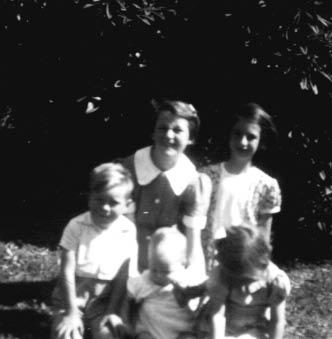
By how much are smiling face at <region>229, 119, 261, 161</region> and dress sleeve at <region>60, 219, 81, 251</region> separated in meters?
1.18

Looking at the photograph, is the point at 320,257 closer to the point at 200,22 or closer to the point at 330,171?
the point at 330,171

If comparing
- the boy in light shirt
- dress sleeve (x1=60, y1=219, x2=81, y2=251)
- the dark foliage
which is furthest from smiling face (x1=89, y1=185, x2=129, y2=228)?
the dark foliage

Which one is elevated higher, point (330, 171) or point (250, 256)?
point (330, 171)

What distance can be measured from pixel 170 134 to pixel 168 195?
412 millimetres

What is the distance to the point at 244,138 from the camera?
482 centimetres

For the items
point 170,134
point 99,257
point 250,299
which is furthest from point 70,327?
point 170,134

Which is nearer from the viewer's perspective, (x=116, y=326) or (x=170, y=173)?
(x=116, y=326)

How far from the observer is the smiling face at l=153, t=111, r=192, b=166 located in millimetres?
4719

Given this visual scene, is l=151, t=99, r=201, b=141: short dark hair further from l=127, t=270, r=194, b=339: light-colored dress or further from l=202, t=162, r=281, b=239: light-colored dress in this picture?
l=127, t=270, r=194, b=339: light-colored dress

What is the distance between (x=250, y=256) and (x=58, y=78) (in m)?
3.67

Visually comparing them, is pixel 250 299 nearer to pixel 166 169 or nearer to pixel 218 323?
pixel 218 323

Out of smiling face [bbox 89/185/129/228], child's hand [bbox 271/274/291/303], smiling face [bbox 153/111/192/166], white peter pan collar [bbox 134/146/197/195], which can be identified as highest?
smiling face [bbox 153/111/192/166]

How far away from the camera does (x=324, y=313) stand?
5883mm

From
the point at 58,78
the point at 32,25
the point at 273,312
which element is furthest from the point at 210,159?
the point at 273,312
